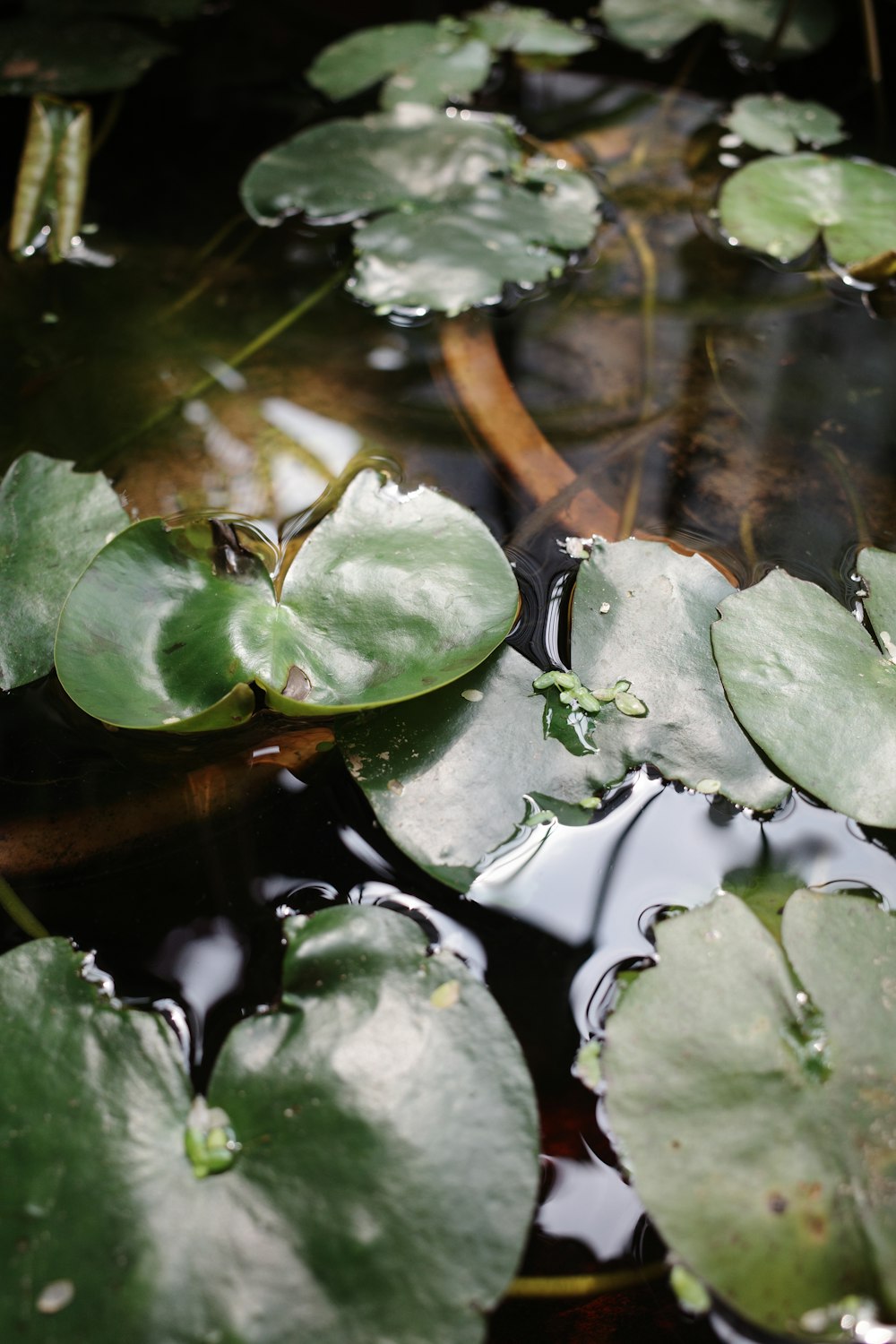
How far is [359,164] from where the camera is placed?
6.48ft

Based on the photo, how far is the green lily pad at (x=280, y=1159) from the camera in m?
0.80

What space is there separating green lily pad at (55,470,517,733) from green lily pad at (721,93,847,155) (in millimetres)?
1517

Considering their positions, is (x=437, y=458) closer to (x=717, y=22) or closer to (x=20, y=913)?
(x=20, y=913)

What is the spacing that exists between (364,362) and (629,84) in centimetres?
129

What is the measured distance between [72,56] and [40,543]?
1723 millimetres

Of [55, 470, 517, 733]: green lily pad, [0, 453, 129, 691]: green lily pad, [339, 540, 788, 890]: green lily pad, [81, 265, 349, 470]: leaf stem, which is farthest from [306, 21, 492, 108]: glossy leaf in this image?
[339, 540, 788, 890]: green lily pad

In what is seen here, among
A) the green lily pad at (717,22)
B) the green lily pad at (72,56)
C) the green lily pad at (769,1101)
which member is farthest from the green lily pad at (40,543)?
the green lily pad at (717,22)

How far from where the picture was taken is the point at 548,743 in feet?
3.82

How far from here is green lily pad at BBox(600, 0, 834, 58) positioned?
2.39 meters

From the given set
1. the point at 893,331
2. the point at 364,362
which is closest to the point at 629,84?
the point at 893,331

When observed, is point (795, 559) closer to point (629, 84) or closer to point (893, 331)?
point (893, 331)

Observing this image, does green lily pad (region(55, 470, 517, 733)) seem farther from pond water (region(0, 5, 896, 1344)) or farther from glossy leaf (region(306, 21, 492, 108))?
glossy leaf (region(306, 21, 492, 108))

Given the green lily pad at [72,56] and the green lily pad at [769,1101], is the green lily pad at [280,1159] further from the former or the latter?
the green lily pad at [72,56]

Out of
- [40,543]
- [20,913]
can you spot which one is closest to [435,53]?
[40,543]
